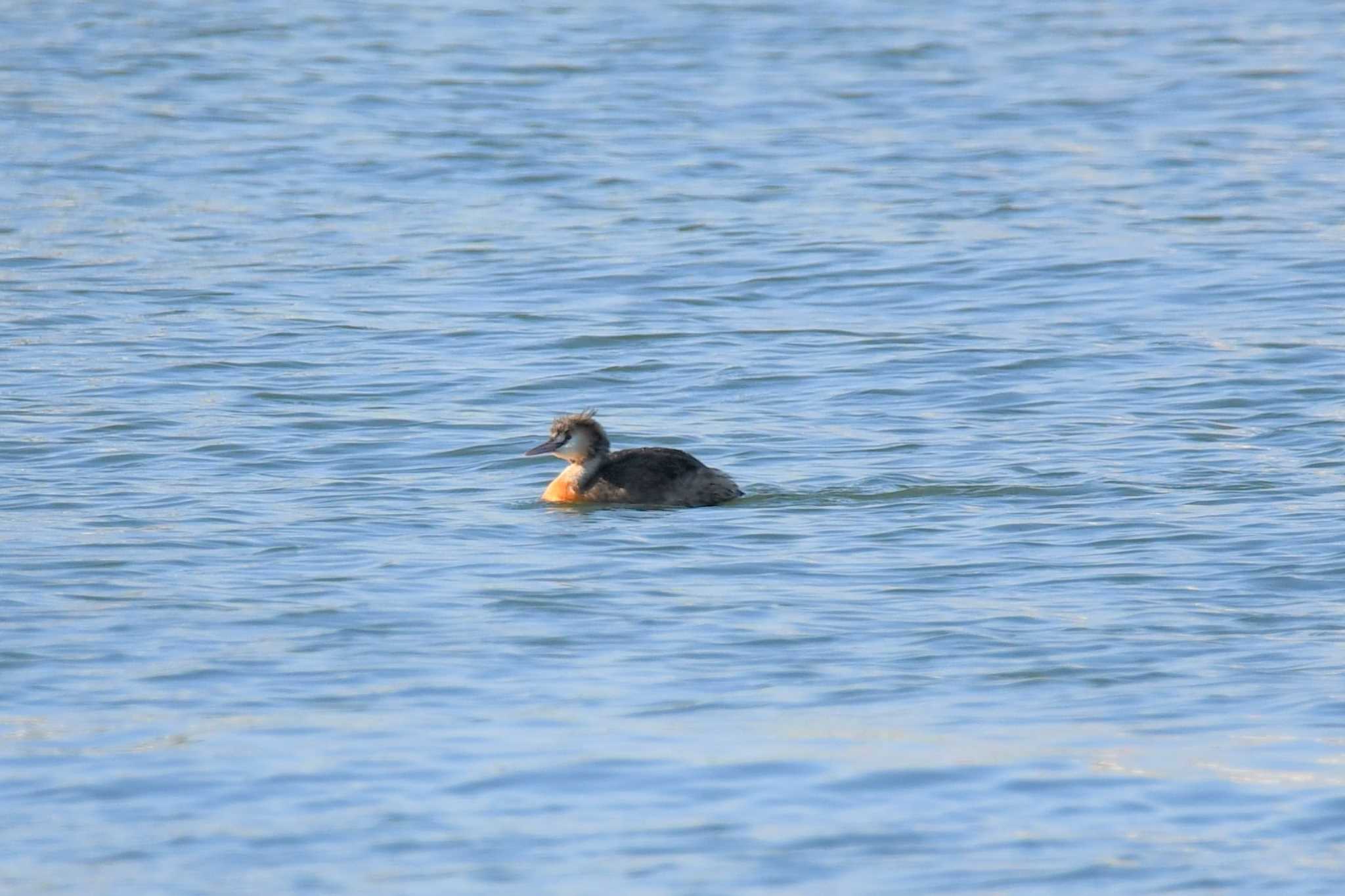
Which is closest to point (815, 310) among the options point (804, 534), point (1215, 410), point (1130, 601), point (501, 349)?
point (501, 349)

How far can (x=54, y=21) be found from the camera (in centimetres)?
3347

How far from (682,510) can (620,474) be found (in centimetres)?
Answer: 45

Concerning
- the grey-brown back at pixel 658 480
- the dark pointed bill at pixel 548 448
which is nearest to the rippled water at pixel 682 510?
the grey-brown back at pixel 658 480

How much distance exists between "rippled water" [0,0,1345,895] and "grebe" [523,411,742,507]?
0.17 metres

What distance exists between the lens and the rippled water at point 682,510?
7641mm

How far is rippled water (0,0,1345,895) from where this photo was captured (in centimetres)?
764

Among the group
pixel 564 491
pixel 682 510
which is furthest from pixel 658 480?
pixel 564 491

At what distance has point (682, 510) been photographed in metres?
12.2

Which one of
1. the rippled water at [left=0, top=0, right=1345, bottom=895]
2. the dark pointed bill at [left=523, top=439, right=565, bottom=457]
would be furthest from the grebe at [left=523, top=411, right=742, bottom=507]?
the rippled water at [left=0, top=0, right=1345, bottom=895]

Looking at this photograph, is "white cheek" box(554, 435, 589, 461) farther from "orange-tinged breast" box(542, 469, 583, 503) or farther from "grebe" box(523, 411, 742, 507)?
"orange-tinged breast" box(542, 469, 583, 503)

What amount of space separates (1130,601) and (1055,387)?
492 cm

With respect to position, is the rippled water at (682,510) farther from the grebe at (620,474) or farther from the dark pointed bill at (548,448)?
the dark pointed bill at (548,448)

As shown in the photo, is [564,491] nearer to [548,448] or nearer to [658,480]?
[548,448]

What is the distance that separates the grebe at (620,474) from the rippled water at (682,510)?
0.17m
